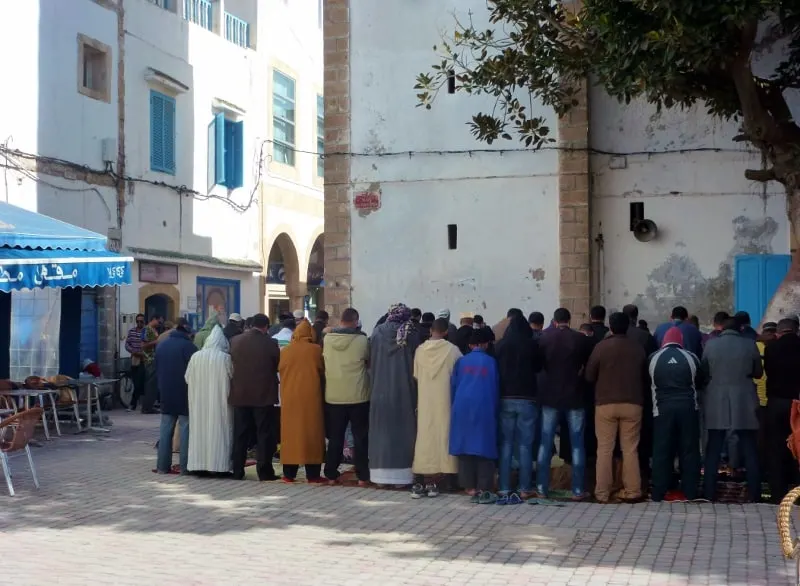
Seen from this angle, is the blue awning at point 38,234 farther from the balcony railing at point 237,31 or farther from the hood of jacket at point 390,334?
the balcony railing at point 237,31

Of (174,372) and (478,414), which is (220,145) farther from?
(478,414)

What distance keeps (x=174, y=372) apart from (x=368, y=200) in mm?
5498

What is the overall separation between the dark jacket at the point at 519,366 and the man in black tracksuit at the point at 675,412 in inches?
42.3

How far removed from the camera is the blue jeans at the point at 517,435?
36.0 ft

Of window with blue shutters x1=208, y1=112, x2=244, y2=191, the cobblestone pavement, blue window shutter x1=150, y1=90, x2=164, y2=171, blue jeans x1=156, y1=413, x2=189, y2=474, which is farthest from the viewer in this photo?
window with blue shutters x1=208, y1=112, x2=244, y2=191

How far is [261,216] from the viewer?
27.1m

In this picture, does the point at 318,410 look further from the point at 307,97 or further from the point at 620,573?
the point at 307,97

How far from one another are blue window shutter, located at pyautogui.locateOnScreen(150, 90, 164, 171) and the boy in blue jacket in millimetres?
13227

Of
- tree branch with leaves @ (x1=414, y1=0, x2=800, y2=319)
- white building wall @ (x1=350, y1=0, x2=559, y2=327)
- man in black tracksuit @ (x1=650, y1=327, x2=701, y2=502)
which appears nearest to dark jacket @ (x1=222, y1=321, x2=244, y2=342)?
white building wall @ (x1=350, y1=0, x2=559, y2=327)

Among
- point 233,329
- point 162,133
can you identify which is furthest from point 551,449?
point 162,133

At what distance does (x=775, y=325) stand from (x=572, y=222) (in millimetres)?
4690

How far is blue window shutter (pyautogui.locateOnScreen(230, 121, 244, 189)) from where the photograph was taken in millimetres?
25391

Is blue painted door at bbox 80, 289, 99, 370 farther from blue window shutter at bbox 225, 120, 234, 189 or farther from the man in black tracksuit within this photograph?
the man in black tracksuit

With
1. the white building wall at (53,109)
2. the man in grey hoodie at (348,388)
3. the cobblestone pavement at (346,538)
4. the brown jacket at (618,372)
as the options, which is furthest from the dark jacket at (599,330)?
the white building wall at (53,109)
